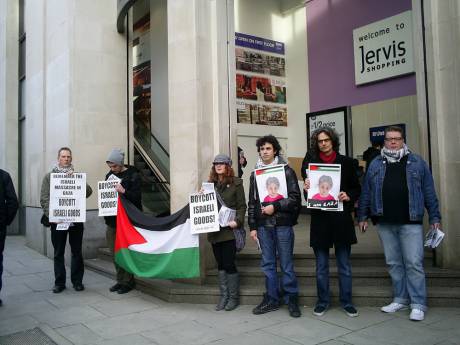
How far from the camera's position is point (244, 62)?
1265 cm

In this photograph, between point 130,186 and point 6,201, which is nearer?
point 6,201

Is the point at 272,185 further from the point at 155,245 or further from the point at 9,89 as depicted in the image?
the point at 9,89

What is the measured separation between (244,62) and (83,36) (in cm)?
519

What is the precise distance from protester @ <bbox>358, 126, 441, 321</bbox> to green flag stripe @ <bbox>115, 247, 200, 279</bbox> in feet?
7.62

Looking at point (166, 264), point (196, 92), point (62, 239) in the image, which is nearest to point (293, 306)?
point (166, 264)

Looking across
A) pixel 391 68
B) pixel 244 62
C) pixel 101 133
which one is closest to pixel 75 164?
pixel 101 133

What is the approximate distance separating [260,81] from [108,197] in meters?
7.94

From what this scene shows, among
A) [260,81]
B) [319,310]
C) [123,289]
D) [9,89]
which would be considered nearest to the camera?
Answer: [319,310]

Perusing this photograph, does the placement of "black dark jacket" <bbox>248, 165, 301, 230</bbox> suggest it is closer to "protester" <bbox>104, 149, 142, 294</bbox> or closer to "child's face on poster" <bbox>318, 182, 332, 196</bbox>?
"child's face on poster" <bbox>318, 182, 332, 196</bbox>

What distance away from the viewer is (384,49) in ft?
34.6

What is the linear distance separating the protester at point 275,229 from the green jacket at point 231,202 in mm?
146

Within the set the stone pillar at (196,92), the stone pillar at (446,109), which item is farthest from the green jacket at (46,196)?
the stone pillar at (446,109)

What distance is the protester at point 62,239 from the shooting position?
6.33 m

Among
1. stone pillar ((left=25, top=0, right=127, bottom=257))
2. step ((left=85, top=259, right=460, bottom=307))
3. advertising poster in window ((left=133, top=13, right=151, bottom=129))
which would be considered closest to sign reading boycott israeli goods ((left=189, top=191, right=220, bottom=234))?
step ((left=85, top=259, right=460, bottom=307))
